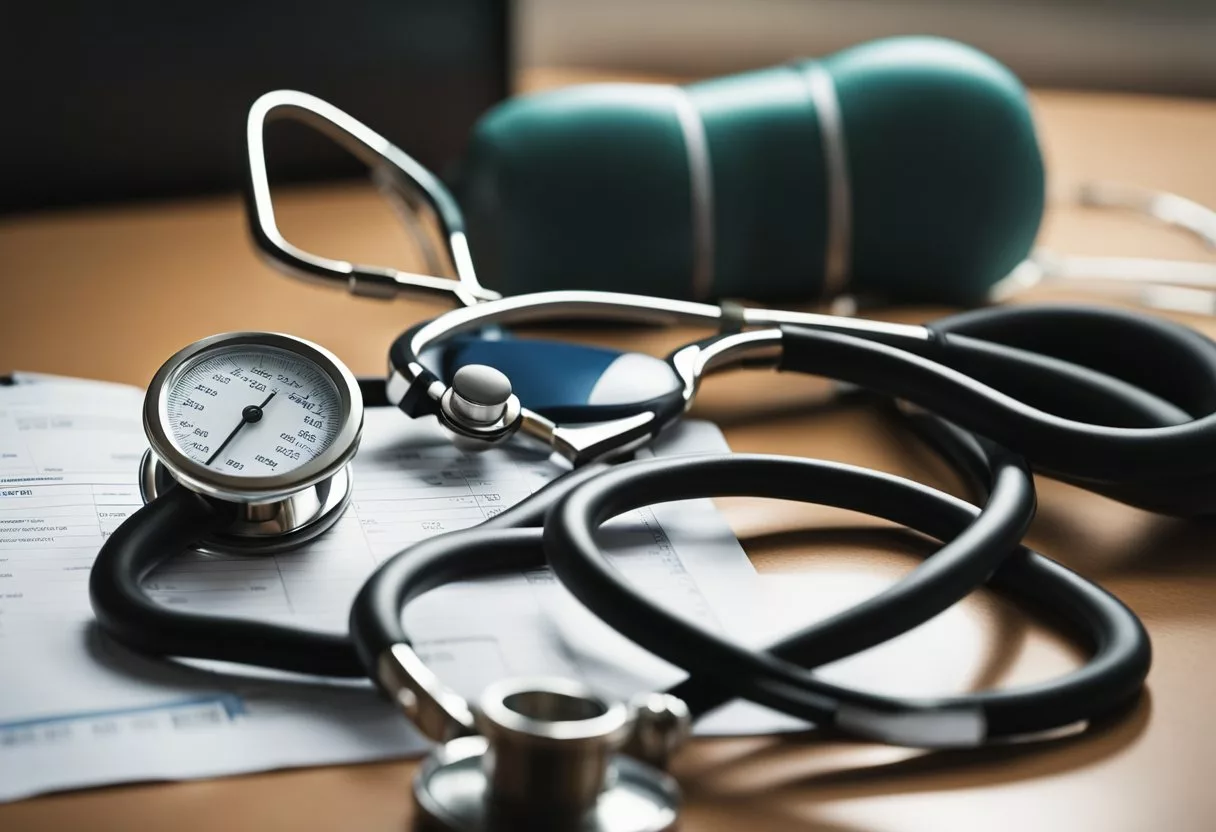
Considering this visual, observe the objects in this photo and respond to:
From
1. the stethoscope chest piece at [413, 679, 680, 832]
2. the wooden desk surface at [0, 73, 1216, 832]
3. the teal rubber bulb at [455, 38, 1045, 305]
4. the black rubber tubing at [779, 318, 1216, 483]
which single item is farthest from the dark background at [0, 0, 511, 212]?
the stethoscope chest piece at [413, 679, 680, 832]

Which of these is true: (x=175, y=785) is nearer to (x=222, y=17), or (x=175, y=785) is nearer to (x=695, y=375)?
(x=695, y=375)

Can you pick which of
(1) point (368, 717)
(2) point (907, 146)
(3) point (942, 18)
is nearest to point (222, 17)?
(2) point (907, 146)

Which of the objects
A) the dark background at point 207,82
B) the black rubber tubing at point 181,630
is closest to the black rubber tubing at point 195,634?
the black rubber tubing at point 181,630

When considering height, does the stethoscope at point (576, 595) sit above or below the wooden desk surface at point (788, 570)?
above

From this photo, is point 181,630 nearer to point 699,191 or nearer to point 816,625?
point 816,625

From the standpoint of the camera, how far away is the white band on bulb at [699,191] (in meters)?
0.98

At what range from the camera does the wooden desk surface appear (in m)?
0.52

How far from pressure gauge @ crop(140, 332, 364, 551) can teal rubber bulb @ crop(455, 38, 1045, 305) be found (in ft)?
0.95

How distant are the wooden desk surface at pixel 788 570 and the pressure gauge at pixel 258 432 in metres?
0.13

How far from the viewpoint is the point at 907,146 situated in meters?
1.01

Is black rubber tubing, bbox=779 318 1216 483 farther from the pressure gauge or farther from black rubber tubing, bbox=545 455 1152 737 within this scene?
the pressure gauge

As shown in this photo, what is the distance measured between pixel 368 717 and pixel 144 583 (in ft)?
0.46

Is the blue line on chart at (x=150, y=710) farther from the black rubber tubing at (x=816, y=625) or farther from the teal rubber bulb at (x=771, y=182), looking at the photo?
the teal rubber bulb at (x=771, y=182)

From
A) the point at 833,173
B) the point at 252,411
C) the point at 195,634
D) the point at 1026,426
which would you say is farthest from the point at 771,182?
the point at 195,634
